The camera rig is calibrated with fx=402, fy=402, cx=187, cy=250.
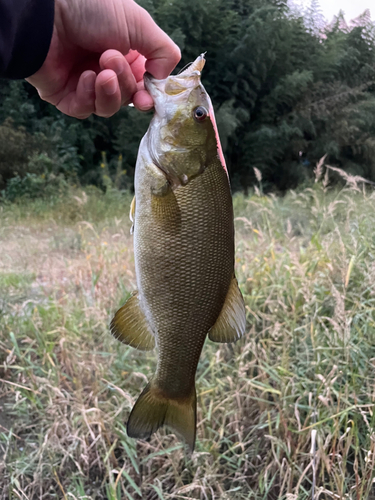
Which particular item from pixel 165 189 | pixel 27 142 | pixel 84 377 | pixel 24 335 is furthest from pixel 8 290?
pixel 27 142

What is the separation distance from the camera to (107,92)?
1.04 meters

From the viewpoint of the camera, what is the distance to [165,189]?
83 cm

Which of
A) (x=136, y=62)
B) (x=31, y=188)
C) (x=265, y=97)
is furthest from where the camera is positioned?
(x=265, y=97)

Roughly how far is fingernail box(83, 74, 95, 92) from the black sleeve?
14cm

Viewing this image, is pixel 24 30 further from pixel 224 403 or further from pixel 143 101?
pixel 224 403

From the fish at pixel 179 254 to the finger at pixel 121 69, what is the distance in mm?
193

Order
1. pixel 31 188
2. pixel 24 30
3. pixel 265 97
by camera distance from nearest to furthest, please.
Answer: pixel 24 30 < pixel 31 188 < pixel 265 97

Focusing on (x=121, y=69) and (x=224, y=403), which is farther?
(x=224, y=403)

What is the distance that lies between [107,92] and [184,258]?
519 millimetres

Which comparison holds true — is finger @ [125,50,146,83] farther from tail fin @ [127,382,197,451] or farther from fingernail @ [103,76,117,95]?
tail fin @ [127,382,197,451]

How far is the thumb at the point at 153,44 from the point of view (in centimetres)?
111

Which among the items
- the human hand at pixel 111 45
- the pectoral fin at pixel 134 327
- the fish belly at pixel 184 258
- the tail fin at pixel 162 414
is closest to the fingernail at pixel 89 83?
the human hand at pixel 111 45

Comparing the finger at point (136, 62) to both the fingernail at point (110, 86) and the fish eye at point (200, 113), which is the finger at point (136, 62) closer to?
the fingernail at point (110, 86)

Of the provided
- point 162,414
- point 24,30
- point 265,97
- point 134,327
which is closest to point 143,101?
point 24,30
